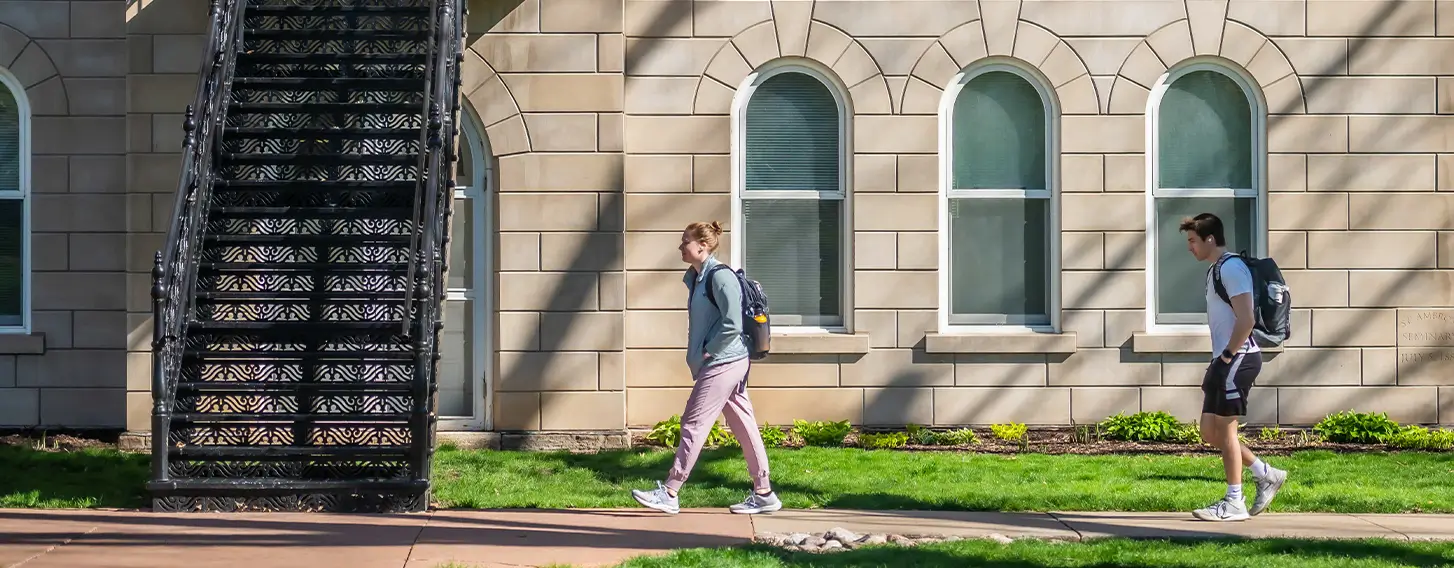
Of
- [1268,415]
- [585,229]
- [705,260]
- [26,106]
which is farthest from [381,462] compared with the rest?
[1268,415]

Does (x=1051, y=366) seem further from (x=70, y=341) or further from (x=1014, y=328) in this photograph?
(x=70, y=341)

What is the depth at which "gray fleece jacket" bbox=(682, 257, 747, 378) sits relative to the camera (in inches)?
320

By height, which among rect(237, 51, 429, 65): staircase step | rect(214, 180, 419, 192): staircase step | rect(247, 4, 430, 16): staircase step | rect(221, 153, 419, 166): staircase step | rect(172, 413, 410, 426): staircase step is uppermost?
rect(247, 4, 430, 16): staircase step

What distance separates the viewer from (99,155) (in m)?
11.5

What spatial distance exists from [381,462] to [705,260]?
7.33 feet

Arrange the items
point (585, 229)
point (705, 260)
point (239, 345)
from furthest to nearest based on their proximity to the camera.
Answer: point (585, 229) → point (239, 345) → point (705, 260)

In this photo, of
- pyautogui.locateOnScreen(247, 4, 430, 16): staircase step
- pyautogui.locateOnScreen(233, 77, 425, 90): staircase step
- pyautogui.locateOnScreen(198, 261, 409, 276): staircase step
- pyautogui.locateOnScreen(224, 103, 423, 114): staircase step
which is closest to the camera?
pyautogui.locateOnScreen(198, 261, 409, 276): staircase step

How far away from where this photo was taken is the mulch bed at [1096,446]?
10898 millimetres

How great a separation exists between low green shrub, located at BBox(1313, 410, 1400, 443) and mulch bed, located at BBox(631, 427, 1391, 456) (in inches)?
2.8

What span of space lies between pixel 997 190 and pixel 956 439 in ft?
6.70

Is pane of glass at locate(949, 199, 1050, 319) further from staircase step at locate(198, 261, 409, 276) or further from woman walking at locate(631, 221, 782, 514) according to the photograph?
staircase step at locate(198, 261, 409, 276)

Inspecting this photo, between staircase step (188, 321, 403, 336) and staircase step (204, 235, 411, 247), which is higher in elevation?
staircase step (204, 235, 411, 247)

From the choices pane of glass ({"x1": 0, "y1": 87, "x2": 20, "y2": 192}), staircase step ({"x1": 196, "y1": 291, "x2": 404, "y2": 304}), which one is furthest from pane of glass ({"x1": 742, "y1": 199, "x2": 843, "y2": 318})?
pane of glass ({"x1": 0, "y1": 87, "x2": 20, "y2": 192})

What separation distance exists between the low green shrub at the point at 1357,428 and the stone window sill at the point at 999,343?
2060 mm
